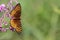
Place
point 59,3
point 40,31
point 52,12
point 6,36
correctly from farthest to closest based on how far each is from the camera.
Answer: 1. point 59,3
2. point 52,12
3. point 40,31
4. point 6,36

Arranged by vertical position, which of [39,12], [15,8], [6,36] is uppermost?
[15,8]

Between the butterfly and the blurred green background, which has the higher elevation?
the butterfly

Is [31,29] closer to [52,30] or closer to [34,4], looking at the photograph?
[52,30]

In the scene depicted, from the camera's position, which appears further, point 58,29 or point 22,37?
point 58,29

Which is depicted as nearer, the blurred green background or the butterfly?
the butterfly

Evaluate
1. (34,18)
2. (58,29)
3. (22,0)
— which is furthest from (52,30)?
(22,0)

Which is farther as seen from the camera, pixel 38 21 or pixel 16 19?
pixel 38 21

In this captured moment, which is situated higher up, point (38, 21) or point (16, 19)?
point (16, 19)

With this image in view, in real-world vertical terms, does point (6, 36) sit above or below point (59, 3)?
below
